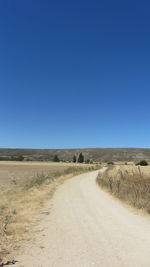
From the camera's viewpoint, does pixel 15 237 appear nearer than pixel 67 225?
Yes

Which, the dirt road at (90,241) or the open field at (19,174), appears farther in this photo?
the open field at (19,174)

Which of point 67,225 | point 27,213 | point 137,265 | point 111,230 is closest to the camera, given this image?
A: point 137,265

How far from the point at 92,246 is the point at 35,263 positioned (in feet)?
4.90

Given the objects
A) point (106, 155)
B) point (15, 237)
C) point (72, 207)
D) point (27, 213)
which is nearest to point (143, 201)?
point (72, 207)

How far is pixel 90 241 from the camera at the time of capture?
6.25m

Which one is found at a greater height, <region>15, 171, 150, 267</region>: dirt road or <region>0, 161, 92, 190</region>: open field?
<region>15, 171, 150, 267</region>: dirt road

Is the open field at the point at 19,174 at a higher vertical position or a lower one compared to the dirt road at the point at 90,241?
lower

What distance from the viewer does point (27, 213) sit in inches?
404

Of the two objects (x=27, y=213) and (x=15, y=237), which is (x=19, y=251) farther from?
(x=27, y=213)

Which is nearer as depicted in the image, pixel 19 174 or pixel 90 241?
pixel 90 241

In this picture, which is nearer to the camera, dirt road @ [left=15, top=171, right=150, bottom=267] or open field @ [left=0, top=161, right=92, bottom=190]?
dirt road @ [left=15, top=171, right=150, bottom=267]

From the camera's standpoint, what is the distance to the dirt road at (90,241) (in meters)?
4.99

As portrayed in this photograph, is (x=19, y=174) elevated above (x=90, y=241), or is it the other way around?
(x=90, y=241)

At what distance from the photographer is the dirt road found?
16.4 feet
